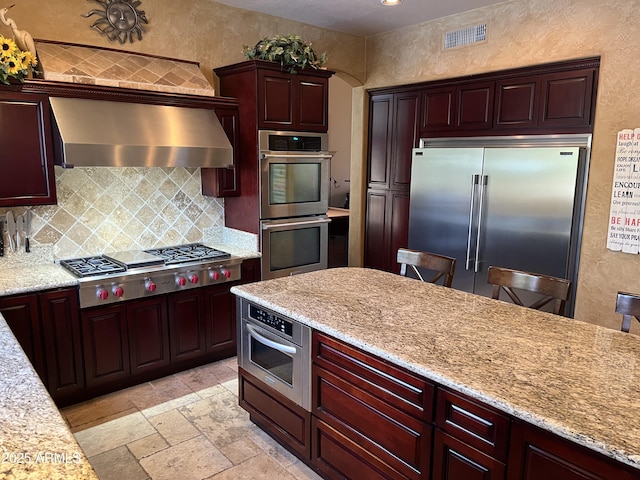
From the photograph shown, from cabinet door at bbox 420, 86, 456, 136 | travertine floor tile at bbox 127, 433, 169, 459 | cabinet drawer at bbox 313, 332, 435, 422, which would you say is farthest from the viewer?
cabinet door at bbox 420, 86, 456, 136

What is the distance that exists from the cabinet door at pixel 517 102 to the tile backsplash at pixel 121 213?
2567 millimetres

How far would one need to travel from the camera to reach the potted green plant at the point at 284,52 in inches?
145

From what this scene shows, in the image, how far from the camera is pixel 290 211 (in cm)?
398

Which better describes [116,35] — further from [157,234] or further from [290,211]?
[290,211]

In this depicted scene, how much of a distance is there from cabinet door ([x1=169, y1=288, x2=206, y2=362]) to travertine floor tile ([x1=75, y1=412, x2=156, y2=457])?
2.08ft

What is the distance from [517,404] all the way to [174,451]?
2053 mm

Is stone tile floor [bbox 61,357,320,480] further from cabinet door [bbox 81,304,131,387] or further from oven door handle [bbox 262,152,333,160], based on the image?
oven door handle [bbox 262,152,333,160]

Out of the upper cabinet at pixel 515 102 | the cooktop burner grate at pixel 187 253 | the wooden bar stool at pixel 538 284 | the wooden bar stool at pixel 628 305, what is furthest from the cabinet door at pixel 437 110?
the wooden bar stool at pixel 628 305

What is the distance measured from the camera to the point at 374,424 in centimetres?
197

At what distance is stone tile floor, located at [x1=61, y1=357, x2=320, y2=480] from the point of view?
8.26 feet

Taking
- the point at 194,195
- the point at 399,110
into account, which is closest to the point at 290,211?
the point at 194,195

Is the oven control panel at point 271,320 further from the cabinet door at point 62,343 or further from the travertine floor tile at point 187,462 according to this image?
the cabinet door at point 62,343

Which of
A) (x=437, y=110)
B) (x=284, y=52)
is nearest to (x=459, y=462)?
(x=284, y=52)

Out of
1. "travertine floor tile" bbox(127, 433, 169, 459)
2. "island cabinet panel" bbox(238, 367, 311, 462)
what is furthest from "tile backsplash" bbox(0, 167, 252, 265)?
"island cabinet panel" bbox(238, 367, 311, 462)
